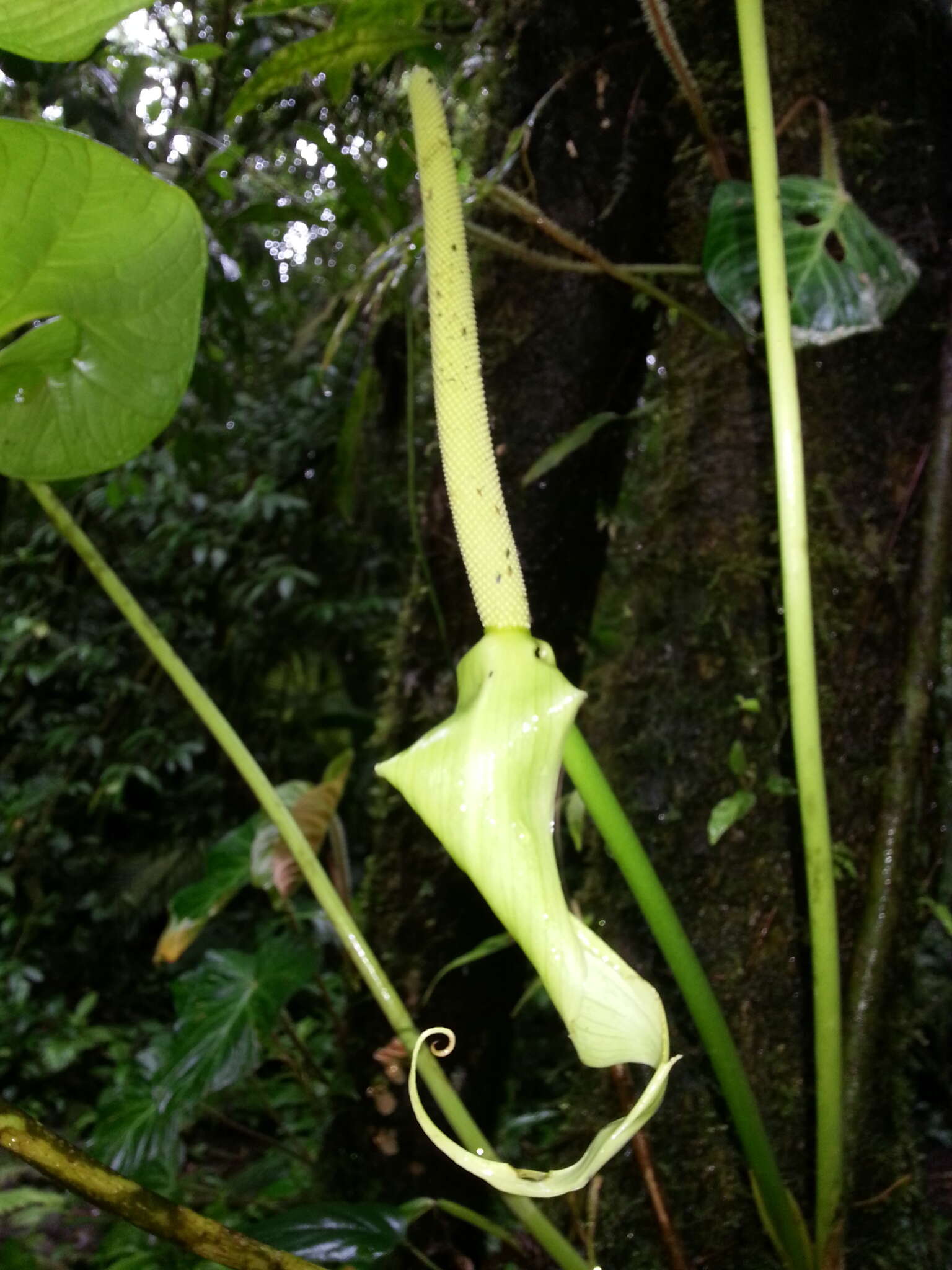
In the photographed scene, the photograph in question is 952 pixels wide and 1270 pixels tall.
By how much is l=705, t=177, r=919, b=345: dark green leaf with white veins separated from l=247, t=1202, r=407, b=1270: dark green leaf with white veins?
68 cm

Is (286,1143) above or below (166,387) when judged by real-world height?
below

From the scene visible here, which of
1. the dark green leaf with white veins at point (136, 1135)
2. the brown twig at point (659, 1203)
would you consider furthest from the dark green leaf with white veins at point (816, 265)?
the dark green leaf with white veins at point (136, 1135)

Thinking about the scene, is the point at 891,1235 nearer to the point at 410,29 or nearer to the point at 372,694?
the point at 410,29

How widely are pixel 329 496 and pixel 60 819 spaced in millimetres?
1132

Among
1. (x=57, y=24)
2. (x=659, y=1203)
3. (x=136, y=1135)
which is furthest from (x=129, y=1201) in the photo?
(x=136, y=1135)

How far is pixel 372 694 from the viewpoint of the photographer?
8.52 ft

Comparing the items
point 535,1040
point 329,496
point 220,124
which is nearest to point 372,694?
point 329,496

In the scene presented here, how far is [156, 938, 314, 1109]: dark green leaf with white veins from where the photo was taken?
3.18 feet

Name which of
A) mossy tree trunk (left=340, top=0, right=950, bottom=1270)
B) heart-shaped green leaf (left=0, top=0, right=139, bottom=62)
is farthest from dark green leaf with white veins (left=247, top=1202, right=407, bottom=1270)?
heart-shaped green leaf (left=0, top=0, right=139, bottom=62)

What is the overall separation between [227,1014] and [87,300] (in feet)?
2.74

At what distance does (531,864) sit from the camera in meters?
0.34

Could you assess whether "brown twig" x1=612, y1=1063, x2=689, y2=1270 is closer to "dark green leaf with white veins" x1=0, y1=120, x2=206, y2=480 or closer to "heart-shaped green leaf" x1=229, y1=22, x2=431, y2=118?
"dark green leaf with white veins" x1=0, y1=120, x2=206, y2=480

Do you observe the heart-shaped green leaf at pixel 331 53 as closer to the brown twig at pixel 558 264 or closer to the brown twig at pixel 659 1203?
the brown twig at pixel 558 264

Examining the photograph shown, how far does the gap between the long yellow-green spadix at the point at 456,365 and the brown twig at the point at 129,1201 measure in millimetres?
286
